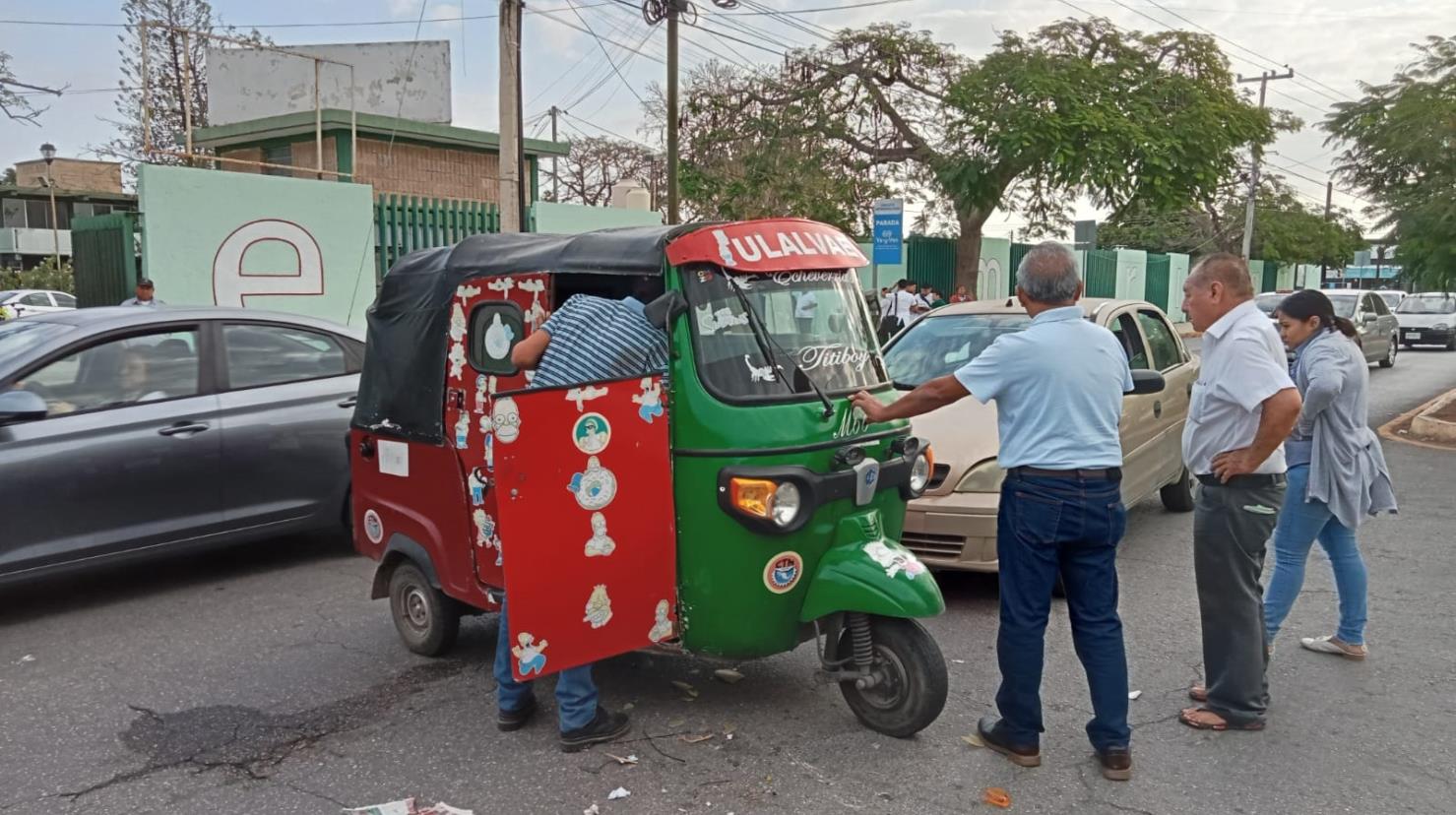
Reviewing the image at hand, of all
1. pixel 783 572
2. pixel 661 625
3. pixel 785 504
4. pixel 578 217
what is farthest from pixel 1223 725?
pixel 578 217

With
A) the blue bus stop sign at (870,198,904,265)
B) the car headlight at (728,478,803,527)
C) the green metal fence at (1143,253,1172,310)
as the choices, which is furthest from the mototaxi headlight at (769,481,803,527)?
the green metal fence at (1143,253,1172,310)

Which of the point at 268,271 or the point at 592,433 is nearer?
the point at 592,433

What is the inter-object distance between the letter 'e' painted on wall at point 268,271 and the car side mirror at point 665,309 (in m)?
10.4

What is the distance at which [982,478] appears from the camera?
5.54 meters

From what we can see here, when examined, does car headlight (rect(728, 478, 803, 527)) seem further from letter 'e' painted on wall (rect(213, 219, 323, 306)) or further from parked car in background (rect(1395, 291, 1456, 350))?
parked car in background (rect(1395, 291, 1456, 350))

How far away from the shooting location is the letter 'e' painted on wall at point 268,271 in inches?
499

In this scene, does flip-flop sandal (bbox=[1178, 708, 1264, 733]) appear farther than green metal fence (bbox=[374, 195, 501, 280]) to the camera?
No

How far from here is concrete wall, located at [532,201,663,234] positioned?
16578mm

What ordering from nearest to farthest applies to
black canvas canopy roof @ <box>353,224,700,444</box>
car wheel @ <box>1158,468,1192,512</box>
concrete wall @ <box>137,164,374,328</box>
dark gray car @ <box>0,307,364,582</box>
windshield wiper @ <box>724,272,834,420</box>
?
windshield wiper @ <box>724,272,834,420</box>, black canvas canopy roof @ <box>353,224,700,444</box>, dark gray car @ <box>0,307,364,582</box>, car wheel @ <box>1158,468,1192,512</box>, concrete wall @ <box>137,164,374,328</box>

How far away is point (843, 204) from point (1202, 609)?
21.6 metres

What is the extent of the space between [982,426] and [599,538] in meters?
2.96

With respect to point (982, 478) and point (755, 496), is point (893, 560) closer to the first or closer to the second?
point (755, 496)

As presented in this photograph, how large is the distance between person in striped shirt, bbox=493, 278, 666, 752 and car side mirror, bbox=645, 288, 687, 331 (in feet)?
0.09

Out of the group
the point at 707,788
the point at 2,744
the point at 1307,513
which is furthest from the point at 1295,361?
the point at 2,744
